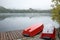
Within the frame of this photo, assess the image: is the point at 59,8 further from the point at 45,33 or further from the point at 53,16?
the point at 45,33

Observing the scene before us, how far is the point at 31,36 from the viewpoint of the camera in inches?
154

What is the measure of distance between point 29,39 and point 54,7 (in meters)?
1.53

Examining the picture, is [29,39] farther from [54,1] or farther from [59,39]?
[54,1]

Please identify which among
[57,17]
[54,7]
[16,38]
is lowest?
[16,38]

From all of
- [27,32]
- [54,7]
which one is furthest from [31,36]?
[54,7]

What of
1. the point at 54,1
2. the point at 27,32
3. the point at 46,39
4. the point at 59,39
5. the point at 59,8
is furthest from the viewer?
the point at 54,1

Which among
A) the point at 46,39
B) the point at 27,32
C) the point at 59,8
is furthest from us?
the point at 59,8

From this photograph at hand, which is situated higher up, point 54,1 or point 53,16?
point 54,1

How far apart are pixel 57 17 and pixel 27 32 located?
1080mm

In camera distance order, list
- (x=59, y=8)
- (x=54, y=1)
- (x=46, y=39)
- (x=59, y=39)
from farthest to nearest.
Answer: (x=54, y=1) < (x=59, y=8) < (x=59, y=39) < (x=46, y=39)

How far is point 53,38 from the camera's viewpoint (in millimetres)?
3430

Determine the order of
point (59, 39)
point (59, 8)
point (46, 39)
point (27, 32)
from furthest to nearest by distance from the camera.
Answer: point (59, 8) → point (27, 32) → point (59, 39) → point (46, 39)

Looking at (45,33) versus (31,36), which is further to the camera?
(31,36)

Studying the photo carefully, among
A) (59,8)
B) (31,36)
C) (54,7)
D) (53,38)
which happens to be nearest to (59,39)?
(53,38)
